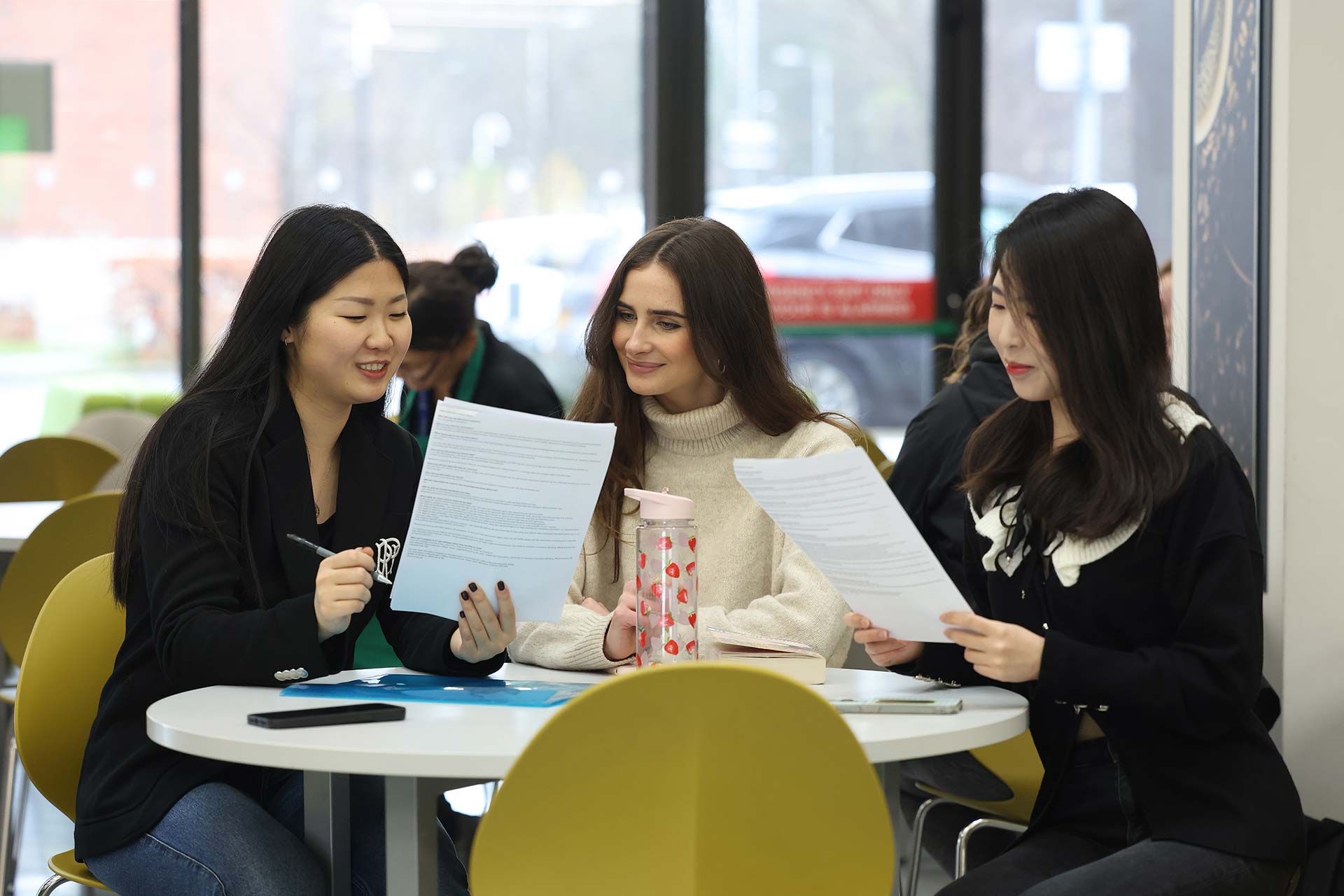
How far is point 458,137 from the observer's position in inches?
248

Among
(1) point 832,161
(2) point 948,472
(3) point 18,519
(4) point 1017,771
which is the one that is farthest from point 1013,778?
(1) point 832,161

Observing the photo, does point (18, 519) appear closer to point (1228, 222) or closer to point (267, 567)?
point (267, 567)

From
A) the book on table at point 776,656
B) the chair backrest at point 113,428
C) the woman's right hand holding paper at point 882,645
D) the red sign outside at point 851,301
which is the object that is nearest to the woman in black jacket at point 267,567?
the book on table at point 776,656

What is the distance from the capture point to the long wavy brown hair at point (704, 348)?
2.35m

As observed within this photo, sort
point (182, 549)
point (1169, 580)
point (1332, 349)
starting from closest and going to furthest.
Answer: point (1169, 580)
point (182, 549)
point (1332, 349)

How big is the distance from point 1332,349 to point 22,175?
5.44 metres

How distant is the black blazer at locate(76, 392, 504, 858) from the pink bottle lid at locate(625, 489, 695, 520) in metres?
0.27

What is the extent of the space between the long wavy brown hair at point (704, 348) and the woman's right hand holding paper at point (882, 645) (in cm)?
58

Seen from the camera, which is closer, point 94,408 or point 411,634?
point 411,634

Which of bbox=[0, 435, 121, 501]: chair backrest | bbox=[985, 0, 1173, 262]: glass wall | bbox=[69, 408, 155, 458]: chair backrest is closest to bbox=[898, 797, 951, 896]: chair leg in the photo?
bbox=[0, 435, 121, 501]: chair backrest

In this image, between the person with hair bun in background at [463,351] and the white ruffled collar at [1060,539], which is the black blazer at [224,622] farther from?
the person with hair bun in background at [463,351]

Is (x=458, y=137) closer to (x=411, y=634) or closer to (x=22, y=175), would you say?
(x=22, y=175)

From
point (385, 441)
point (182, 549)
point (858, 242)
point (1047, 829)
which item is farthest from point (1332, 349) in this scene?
point (858, 242)

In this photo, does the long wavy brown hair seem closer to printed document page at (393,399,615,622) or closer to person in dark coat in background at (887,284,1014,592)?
person in dark coat in background at (887,284,1014,592)
